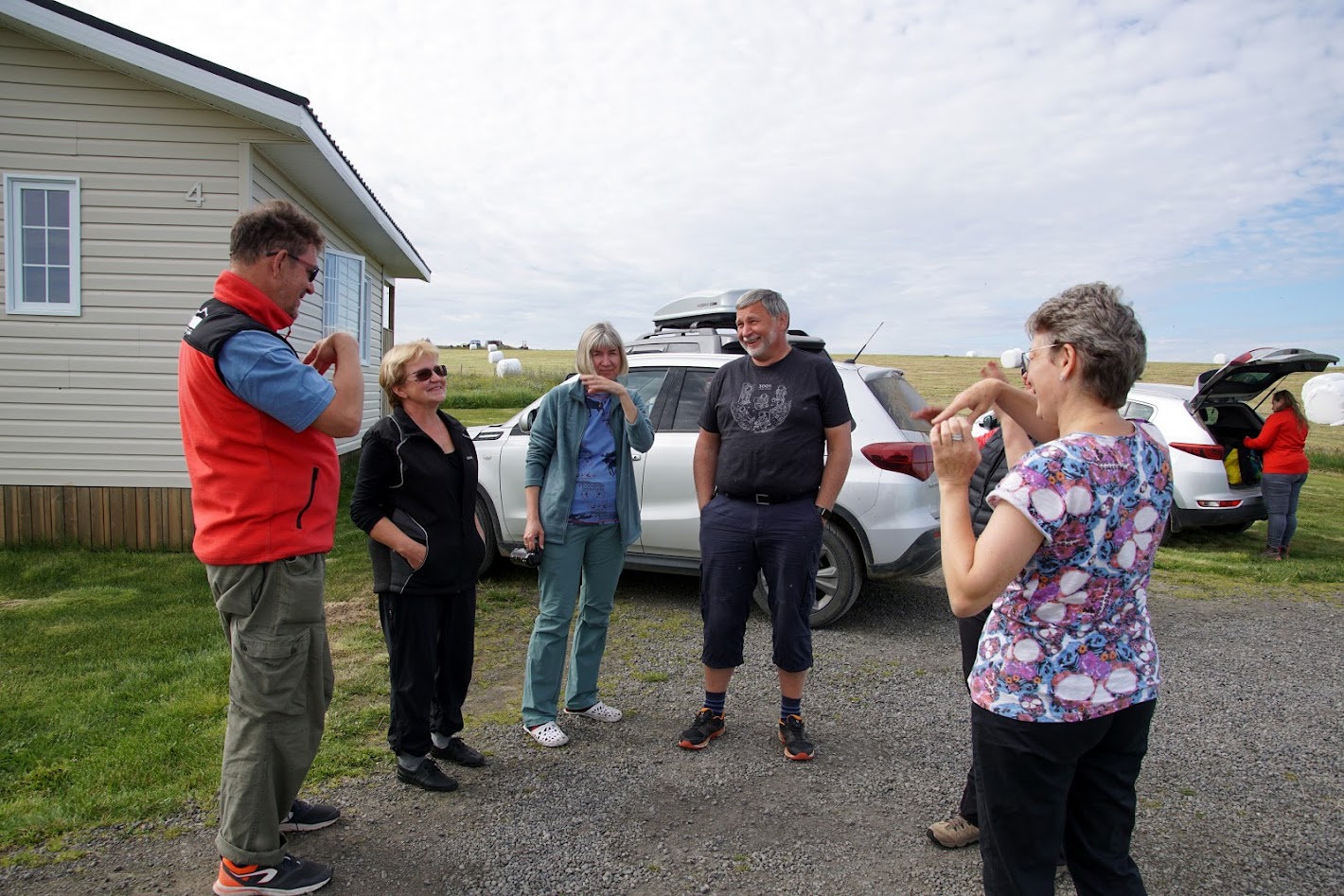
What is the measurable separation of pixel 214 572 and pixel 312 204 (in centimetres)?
856

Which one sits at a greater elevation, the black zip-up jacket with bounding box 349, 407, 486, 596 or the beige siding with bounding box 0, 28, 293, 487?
the beige siding with bounding box 0, 28, 293, 487

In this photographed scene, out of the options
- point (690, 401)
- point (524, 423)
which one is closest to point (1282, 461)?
point (690, 401)

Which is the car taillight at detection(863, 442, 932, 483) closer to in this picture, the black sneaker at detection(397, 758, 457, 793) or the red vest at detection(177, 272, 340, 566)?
the black sneaker at detection(397, 758, 457, 793)

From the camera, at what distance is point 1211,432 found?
902 cm

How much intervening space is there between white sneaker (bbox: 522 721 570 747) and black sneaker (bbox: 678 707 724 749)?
1.70ft

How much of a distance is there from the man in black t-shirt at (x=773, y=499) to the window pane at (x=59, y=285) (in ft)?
22.4

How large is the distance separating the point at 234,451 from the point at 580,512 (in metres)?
1.66

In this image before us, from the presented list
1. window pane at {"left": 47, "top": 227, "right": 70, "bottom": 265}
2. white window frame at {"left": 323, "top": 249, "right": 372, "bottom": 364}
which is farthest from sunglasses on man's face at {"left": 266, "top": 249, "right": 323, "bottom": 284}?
white window frame at {"left": 323, "top": 249, "right": 372, "bottom": 364}

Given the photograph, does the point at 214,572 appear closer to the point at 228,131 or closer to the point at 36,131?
the point at 228,131

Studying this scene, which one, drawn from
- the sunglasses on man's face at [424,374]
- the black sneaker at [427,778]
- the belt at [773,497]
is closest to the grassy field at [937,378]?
the belt at [773,497]

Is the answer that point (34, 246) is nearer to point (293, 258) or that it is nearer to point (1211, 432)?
point (293, 258)

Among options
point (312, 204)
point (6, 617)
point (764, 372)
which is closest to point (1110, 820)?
point (764, 372)

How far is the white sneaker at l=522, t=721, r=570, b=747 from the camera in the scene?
3.71m

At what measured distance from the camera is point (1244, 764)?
146 inches
